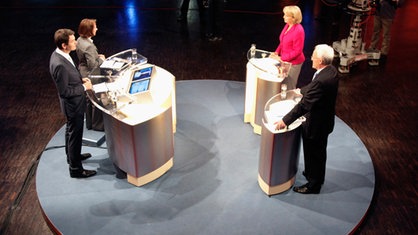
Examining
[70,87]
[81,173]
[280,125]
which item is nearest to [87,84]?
[70,87]

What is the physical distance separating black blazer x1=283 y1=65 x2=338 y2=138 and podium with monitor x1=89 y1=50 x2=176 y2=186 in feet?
3.95

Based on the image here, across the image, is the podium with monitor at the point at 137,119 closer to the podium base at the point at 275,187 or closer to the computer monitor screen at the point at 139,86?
the computer monitor screen at the point at 139,86

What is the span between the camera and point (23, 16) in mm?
9930

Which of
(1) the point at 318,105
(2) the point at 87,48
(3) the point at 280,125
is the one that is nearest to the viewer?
(1) the point at 318,105

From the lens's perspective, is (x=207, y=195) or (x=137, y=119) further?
(x=207, y=195)

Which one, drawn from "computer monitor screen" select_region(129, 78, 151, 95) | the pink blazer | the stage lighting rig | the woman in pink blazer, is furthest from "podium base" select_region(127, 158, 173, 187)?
the stage lighting rig

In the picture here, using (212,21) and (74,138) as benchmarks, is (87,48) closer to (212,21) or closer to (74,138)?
(74,138)

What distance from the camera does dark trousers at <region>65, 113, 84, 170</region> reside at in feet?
14.4

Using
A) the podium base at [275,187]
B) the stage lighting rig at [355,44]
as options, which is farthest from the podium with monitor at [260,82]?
the stage lighting rig at [355,44]

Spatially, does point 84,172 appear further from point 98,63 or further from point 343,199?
point 343,199

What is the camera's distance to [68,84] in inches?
165

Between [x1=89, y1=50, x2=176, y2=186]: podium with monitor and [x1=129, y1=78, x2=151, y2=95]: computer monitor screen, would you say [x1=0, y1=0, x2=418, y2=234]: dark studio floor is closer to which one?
[x1=89, y1=50, x2=176, y2=186]: podium with monitor

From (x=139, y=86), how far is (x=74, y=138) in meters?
0.78

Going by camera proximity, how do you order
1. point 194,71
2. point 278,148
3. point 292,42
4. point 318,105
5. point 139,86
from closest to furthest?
point 318,105 < point 278,148 < point 139,86 < point 292,42 < point 194,71
